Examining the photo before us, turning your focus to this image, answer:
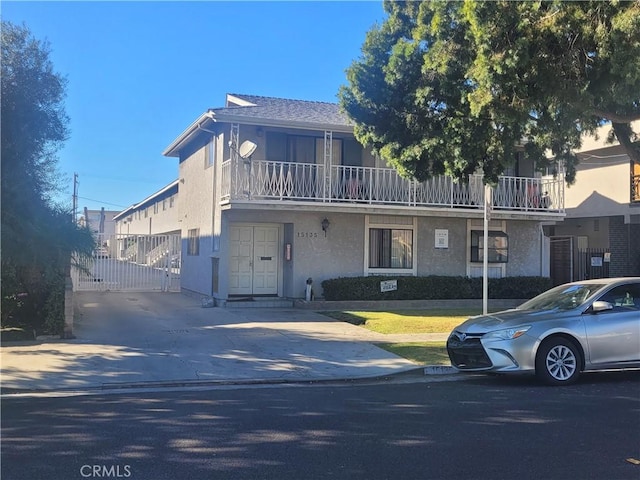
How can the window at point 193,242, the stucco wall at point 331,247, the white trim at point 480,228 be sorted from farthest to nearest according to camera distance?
the window at point 193,242 → the white trim at point 480,228 → the stucco wall at point 331,247

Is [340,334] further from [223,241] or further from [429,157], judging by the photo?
[223,241]

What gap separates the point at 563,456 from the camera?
15.9ft

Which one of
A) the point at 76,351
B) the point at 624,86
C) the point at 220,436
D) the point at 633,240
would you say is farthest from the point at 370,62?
the point at 633,240

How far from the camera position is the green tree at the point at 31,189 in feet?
32.3

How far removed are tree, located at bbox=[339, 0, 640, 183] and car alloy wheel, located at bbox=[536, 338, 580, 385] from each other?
391 centimetres

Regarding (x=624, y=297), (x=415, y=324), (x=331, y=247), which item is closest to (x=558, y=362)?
(x=624, y=297)

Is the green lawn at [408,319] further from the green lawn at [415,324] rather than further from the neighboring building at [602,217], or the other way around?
the neighboring building at [602,217]

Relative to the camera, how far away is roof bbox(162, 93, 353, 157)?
15922 millimetres

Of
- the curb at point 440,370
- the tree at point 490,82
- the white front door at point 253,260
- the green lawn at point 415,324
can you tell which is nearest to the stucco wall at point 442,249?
the green lawn at point 415,324

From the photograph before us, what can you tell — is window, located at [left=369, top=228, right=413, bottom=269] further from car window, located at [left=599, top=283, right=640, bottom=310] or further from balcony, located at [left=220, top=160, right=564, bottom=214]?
car window, located at [left=599, top=283, right=640, bottom=310]

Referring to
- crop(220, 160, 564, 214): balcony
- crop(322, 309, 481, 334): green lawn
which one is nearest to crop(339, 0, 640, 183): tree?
crop(322, 309, 481, 334): green lawn

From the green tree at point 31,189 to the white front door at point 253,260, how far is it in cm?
594

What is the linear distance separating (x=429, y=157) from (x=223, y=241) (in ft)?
23.2

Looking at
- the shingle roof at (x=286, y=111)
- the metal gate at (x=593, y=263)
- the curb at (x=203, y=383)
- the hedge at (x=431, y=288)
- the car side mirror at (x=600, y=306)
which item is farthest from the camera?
the metal gate at (x=593, y=263)
